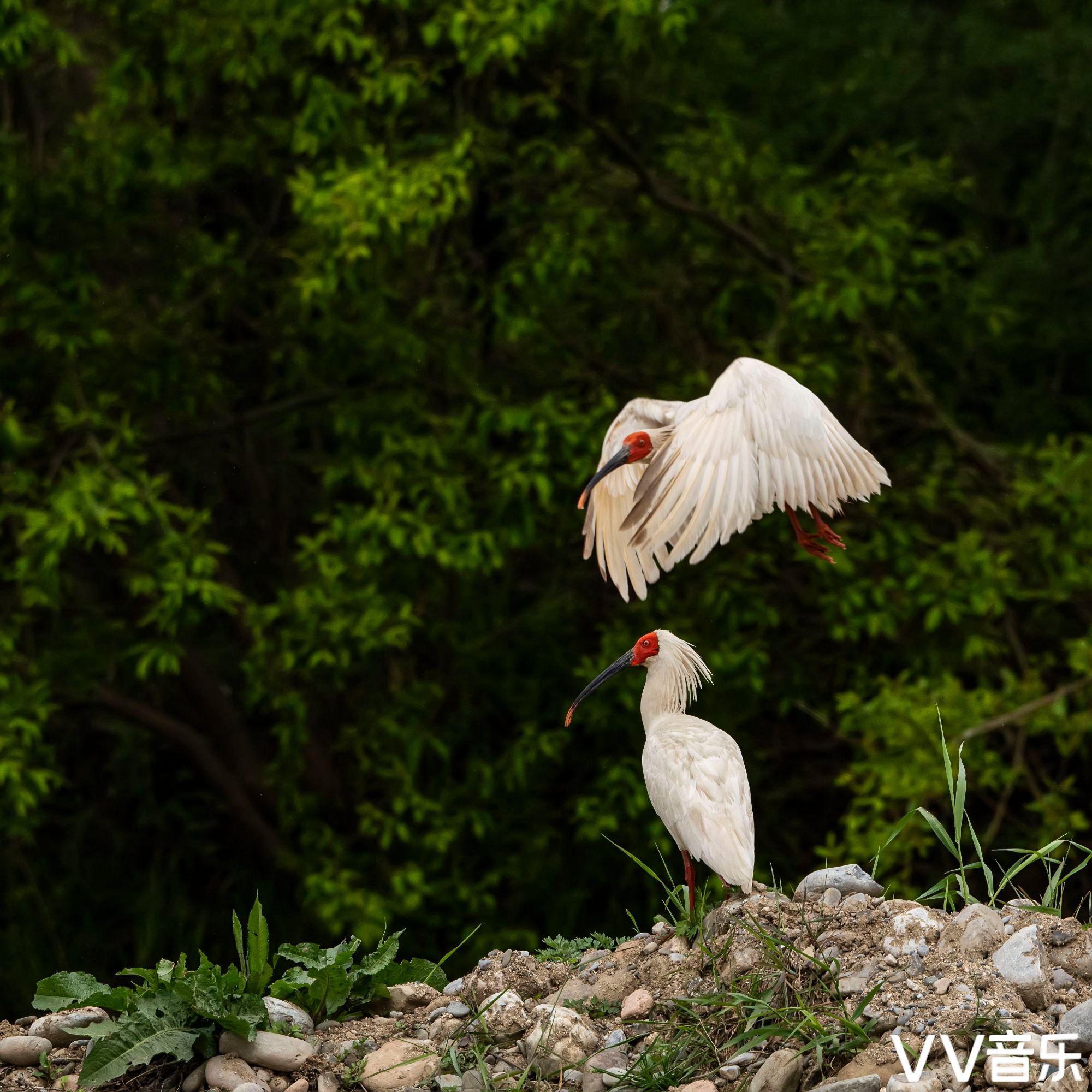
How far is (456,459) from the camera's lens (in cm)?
843

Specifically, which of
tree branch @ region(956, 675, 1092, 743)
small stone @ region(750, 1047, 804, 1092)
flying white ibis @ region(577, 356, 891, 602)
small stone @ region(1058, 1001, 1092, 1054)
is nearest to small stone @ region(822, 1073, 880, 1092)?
small stone @ region(750, 1047, 804, 1092)

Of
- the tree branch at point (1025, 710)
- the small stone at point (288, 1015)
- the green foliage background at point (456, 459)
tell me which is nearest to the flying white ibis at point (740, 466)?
the small stone at point (288, 1015)

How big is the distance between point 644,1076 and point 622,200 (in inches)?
248

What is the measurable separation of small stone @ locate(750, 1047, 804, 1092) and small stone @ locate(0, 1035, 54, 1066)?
193cm

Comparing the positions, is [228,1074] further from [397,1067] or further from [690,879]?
[690,879]

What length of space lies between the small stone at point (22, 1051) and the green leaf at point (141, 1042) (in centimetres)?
34

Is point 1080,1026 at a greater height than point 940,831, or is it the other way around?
point 940,831

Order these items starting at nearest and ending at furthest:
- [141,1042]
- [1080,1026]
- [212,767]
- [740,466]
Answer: [1080,1026], [141,1042], [740,466], [212,767]

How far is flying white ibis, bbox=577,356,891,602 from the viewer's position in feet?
13.4

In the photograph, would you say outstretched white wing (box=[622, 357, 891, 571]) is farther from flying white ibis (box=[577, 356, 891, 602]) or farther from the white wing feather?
the white wing feather

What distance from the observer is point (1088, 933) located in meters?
4.08

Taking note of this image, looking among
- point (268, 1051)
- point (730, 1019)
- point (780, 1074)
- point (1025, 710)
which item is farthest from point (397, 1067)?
point (1025, 710)

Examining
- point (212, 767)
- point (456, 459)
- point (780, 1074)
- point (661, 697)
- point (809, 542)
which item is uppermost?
point (456, 459)

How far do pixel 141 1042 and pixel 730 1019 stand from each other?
4.85ft
